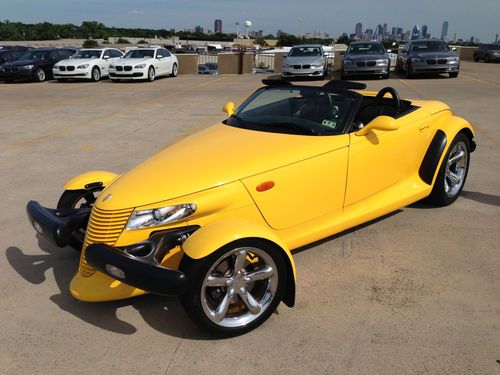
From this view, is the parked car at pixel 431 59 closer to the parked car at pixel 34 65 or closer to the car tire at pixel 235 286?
the parked car at pixel 34 65

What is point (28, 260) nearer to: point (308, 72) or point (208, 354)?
point (208, 354)

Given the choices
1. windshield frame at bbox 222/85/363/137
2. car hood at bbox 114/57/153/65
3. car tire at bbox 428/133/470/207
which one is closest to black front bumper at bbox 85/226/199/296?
windshield frame at bbox 222/85/363/137

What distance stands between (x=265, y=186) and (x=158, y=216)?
78 centimetres

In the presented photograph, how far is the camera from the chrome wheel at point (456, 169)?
16.7ft

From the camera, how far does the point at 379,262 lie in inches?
156

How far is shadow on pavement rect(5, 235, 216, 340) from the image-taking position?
3.14 metres

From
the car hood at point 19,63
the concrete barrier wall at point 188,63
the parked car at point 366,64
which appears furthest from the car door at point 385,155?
the concrete barrier wall at point 188,63

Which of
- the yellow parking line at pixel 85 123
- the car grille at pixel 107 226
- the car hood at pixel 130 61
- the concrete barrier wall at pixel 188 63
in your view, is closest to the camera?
the car grille at pixel 107 226

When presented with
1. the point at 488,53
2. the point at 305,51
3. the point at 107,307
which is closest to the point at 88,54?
the point at 305,51

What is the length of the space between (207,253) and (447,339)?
1575 mm

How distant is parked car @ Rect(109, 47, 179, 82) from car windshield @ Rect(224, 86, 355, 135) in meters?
16.6

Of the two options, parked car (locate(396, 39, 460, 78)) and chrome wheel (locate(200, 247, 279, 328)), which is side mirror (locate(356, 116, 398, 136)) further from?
parked car (locate(396, 39, 460, 78))

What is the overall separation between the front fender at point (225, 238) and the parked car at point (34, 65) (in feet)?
69.2

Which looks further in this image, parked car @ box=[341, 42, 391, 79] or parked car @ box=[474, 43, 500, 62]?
parked car @ box=[474, 43, 500, 62]
